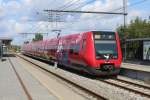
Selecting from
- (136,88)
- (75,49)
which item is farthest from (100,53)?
(136,88)

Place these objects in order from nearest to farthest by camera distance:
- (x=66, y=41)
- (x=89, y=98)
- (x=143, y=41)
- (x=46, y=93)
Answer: (x=89, y=98) → (x=46, y=93) → (x=66, y=41) → (x=143, y=41)

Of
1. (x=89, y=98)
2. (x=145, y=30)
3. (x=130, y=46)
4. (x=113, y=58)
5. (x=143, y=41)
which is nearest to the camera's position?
(x=89, y=98)

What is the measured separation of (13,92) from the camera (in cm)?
1622

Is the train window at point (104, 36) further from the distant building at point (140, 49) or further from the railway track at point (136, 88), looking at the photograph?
the distant building at point (140, 49)

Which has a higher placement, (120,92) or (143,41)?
(143,41)

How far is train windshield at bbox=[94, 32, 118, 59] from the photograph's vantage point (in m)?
22.4

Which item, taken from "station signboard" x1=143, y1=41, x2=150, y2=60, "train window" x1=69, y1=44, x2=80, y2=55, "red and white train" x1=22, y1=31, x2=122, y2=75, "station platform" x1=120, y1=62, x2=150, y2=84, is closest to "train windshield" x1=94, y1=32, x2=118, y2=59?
"red and white train" x1=22, y1=31, x2=122, y2=75

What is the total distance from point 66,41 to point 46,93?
15.1 meters

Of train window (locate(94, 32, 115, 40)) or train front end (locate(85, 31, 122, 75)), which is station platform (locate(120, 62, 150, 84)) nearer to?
train front end (locate(85, 31, 122, 75))

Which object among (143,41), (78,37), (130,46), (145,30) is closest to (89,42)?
(78,37)

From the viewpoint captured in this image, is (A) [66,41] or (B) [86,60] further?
(A) [66,41]

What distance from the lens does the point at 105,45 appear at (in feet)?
74.5

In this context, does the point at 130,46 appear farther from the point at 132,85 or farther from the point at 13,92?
the point at 13,92

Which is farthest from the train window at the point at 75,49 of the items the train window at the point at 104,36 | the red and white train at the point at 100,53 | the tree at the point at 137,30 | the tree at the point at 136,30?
the tree at the point at 137,30
